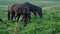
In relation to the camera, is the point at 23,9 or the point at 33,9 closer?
the point at 23,9

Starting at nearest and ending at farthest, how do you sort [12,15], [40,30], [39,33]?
1. [39,33]
2. [40,30]
3. [12,15]

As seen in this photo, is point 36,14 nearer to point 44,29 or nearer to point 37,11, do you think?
point 37,11

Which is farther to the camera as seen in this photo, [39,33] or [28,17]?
[28,17]

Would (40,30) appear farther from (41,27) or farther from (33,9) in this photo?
(33,9)

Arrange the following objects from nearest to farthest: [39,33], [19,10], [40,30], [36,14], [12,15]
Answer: [39,33]
[40,30]
[19,10]
[12,15]
[36,14]

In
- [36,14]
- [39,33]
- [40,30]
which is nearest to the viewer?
[39,33]

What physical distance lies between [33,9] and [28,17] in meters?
1.59

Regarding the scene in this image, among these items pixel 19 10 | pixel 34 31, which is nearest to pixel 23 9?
pixel 19 10

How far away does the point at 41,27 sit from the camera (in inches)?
362

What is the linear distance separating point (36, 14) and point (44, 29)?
371 cm

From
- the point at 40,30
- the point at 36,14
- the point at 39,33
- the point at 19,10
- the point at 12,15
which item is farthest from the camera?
the point at 36,14

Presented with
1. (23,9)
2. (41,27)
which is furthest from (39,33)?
(23,9)

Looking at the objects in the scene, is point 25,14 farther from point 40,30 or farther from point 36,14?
point 36,14

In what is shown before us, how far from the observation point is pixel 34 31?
27.4 feet
